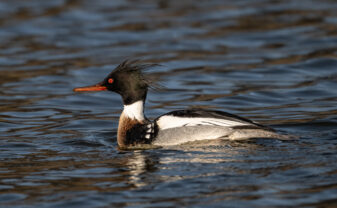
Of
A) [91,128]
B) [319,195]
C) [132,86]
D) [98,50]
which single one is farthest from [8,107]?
[319,195]

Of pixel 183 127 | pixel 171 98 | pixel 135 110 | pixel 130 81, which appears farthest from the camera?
pixel 171 98

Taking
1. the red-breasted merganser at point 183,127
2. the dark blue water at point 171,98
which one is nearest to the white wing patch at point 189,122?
the red-breasted merganser at point 183,127

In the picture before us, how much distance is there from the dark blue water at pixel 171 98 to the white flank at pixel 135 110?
535 mm

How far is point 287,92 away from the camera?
12.5 metres

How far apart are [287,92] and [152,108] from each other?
256cm

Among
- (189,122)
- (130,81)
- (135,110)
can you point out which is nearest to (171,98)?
(135,110)

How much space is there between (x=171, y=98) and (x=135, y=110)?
3079 millimetres

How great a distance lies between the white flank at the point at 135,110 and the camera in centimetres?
934

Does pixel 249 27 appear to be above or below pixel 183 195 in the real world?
above

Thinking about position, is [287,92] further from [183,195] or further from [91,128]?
[183,195]

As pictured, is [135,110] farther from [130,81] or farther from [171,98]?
[171,98]

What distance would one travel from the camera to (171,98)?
40.7 feet

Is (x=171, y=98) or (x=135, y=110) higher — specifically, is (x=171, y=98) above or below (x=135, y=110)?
below

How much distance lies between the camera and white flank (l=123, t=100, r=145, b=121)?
30.7ft
